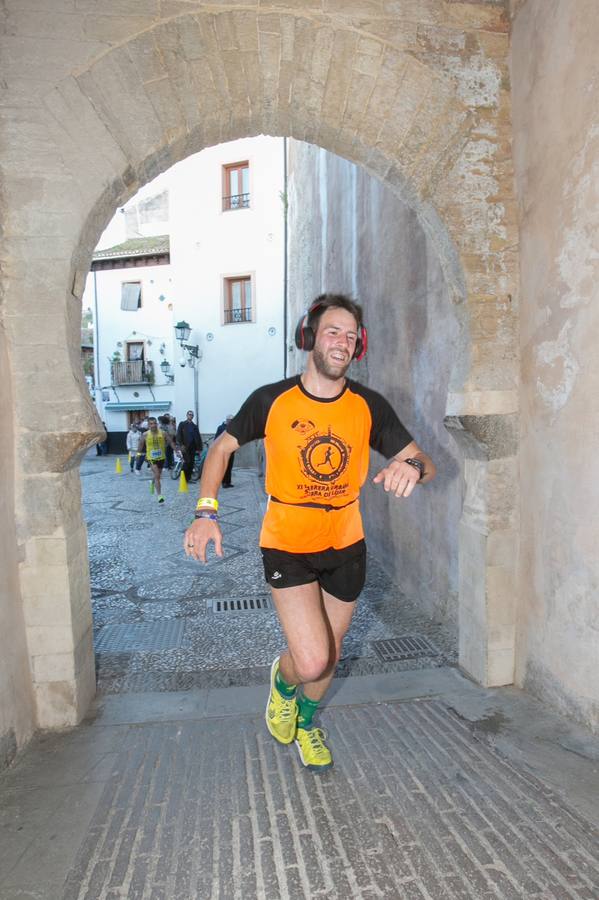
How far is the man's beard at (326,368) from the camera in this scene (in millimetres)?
2609

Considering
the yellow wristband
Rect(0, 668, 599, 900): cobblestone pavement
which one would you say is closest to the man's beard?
the yellow wristband

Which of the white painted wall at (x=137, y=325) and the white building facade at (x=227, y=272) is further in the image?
the white painted wall at (x=137, y=325)

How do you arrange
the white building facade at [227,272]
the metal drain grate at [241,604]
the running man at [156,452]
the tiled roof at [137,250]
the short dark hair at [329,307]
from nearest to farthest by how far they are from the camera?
the short dark hair at [329,307]
the metal drain grate at [241,604]
the running man at [156,452]
the white building facade at [227,272]
the tiled roof at [137,250]

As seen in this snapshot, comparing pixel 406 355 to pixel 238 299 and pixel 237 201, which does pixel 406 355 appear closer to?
pixel 238 299

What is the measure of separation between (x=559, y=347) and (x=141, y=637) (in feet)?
12.5

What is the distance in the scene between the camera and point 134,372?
88.7 ft

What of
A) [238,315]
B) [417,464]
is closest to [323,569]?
[417,464]

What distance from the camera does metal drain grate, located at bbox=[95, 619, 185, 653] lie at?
4.51 m

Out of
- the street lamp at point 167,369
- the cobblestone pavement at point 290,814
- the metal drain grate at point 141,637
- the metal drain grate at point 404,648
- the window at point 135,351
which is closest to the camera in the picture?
the cobblestone pavement at point 290,814

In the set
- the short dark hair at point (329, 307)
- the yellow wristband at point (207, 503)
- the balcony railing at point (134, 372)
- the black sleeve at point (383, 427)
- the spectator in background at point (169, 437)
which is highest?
the short dark hair at point (329, 307)

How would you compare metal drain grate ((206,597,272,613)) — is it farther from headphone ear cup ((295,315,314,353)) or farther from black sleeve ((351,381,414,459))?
headphone ear cup ((295,315,314,353))

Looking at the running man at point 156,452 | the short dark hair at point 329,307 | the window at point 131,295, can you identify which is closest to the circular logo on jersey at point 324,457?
the short dark hair at point 329,307

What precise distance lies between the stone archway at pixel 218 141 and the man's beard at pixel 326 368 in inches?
41.7

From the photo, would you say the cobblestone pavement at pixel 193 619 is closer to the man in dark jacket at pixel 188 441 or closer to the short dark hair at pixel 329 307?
the short dark hair at pixel 329 307
